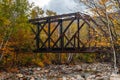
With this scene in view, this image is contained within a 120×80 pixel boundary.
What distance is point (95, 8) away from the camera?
12.2m

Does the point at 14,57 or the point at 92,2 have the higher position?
the point at 92,2

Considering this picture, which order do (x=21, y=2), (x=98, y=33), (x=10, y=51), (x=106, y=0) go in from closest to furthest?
(x=106, y=0) → (x=98, y=33) → (x=21, y=2) → (x=10, y=51)

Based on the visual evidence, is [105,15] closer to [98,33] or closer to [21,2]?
[98,33]

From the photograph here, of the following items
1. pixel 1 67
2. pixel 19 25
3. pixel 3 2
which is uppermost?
pixel 3 2

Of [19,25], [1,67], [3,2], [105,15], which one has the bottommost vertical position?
[1,67]

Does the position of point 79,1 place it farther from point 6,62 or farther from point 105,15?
point 6,62

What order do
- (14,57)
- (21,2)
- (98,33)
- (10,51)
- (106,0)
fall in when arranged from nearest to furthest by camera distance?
(106,0) → (98,33) → (21,2) → (10,51) → (14,57)

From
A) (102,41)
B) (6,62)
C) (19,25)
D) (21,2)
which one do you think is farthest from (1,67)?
(102,41)

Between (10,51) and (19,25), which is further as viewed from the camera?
(10,51)

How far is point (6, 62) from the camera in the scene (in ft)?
117

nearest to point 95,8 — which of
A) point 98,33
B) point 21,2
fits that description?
point 98,33

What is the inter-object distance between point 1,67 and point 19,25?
5.91 m

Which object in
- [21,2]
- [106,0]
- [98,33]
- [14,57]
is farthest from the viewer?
[14,57]

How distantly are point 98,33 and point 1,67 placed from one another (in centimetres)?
2341
